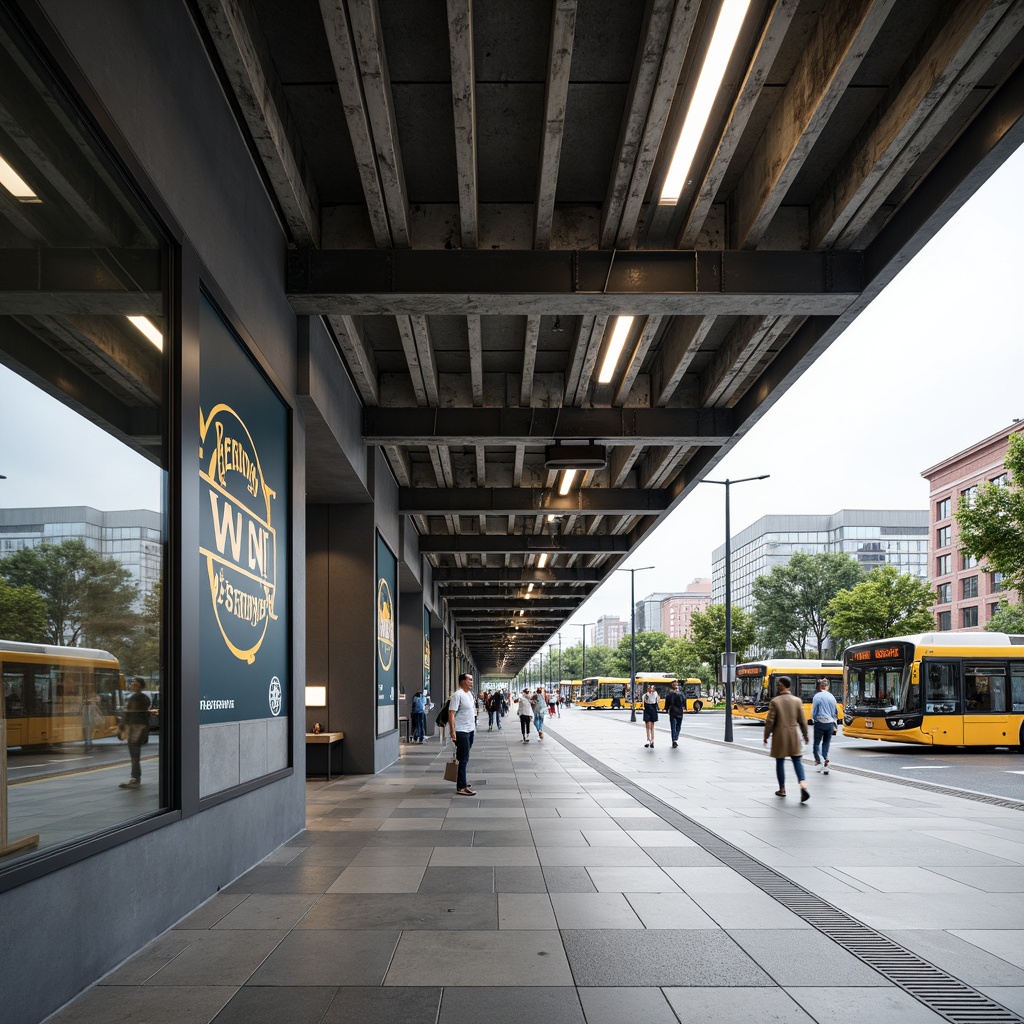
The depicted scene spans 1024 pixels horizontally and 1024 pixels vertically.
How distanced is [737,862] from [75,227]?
24.5ft

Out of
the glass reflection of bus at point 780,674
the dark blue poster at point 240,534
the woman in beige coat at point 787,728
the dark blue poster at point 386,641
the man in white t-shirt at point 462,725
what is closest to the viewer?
the dark blue poster at point 240,534

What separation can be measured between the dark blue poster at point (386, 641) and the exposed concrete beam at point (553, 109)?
31.6 feet

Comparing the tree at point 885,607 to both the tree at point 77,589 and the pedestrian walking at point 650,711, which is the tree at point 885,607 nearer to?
the pedestrian walking at point 650,711

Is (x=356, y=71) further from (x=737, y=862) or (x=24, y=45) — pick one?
(x=737, y=862)

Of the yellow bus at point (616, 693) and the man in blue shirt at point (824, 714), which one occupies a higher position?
the man in blue shirt at point (824, 714)

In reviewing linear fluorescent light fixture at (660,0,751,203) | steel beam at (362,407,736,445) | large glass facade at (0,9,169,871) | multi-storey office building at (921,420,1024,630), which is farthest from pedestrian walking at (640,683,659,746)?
multi-storey office building at (921,420,1024,630)

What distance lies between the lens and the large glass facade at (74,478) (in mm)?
4664

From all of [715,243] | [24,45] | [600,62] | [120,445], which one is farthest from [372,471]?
[24,45]

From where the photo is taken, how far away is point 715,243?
10570 millimetres

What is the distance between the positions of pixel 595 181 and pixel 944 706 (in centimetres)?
2085

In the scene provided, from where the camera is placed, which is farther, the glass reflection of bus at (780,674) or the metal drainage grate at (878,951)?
the glass reflection of bus at (780,674)

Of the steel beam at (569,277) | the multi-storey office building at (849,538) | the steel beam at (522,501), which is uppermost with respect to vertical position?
the multi-storey office building at (849,538)

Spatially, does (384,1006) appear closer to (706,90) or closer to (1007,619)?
(706,90)

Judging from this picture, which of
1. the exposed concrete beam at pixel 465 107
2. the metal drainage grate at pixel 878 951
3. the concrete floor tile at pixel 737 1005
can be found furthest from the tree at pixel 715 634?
the concrete floor tile at pixel 737 1005
